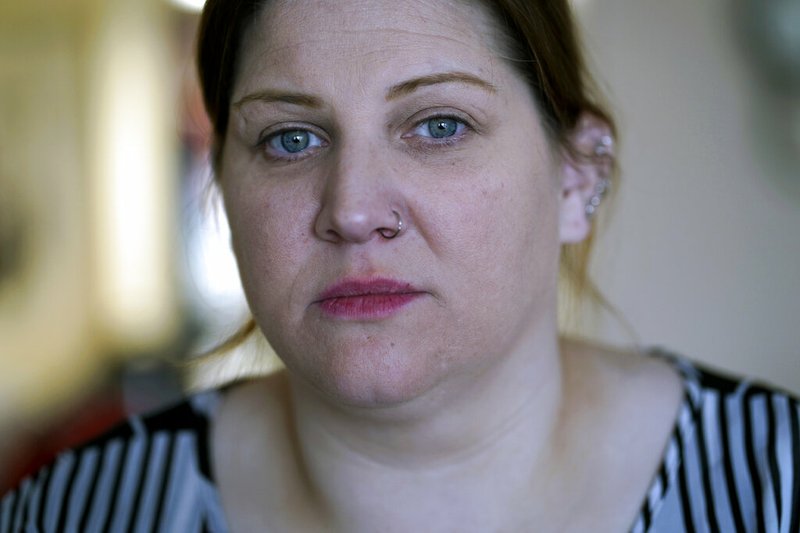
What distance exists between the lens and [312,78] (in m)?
1.02

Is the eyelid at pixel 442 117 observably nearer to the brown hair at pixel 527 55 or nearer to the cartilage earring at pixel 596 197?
the brown hair at pixel 527 55

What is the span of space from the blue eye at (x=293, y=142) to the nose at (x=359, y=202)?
79 millimetres

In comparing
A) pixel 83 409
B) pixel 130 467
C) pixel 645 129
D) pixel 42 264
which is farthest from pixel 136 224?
pixel 130 467

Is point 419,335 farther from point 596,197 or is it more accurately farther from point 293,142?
point 596,197

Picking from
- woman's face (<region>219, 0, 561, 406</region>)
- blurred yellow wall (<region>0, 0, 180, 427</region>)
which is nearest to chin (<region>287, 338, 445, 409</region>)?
woman's face (<region>219, 0, 561, 406</region>)

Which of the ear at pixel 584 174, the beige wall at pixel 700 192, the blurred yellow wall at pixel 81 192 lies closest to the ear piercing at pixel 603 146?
the ear at pixel 584 174

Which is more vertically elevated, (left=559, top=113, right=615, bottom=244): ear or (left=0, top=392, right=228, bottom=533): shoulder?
(left=559, top=113, right=615, bottom=244): ear

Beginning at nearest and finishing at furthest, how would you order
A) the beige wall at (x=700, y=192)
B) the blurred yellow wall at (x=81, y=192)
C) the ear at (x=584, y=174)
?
the ear at (x=584, y=174) < the beige wall at (x=700, y=192) < the blurred yellow wall at (x=81, y=192)

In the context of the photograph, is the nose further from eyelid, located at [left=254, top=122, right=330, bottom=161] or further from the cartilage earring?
the cartilage earring

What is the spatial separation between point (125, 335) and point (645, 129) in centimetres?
173

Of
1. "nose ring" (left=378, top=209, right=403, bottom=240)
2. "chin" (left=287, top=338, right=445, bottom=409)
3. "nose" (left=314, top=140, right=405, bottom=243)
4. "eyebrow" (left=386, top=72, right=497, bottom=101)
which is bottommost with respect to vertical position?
"chin" (left=287, top=338, right=445, bottom=409)

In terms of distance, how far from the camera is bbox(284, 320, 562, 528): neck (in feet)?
3.60

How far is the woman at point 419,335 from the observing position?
1.00 m

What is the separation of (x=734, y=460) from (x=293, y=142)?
Answer: 0.67m
